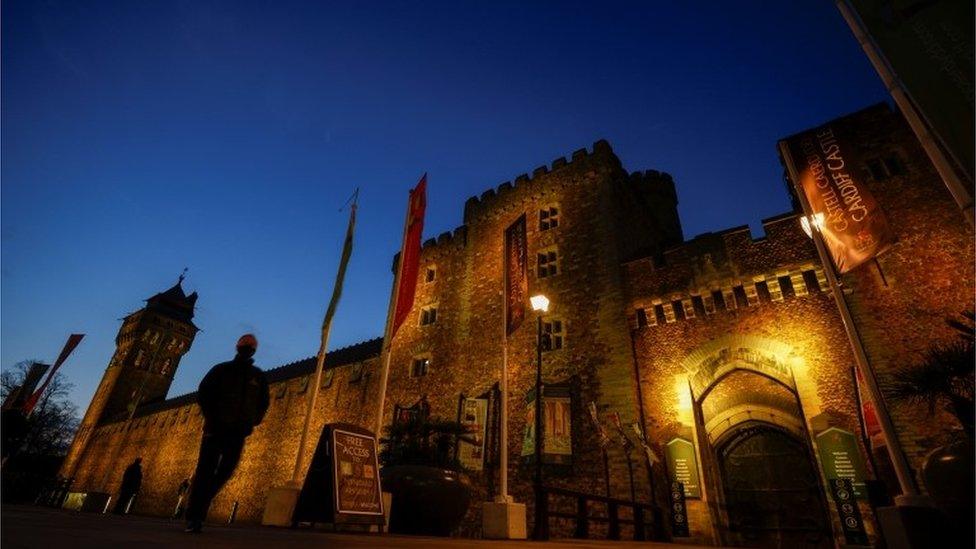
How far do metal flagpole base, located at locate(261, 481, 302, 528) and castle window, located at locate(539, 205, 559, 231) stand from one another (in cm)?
1416

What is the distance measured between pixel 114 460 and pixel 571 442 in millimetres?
42784

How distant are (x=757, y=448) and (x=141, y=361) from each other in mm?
56311

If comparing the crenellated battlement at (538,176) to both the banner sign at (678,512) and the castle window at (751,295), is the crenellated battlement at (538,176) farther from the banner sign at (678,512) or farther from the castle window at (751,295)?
the banner sign at (678,512)

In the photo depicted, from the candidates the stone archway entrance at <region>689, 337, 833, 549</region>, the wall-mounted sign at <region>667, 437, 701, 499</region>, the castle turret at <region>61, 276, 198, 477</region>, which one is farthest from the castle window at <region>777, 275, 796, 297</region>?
the castle turret at <region>61, 276, 198, 477</region>

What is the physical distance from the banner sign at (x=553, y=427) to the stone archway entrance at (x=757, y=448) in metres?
3.80

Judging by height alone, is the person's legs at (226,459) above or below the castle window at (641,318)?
below

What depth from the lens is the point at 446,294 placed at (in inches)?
818

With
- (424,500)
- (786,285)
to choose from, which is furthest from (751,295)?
(424,500)

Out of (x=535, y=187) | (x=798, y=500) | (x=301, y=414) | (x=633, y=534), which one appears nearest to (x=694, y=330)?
(x=798, y=500)

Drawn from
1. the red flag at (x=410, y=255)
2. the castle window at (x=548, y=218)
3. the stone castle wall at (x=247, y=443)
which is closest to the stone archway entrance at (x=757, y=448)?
the castle window at (x=548, y=218)

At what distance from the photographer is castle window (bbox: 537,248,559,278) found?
17.7m

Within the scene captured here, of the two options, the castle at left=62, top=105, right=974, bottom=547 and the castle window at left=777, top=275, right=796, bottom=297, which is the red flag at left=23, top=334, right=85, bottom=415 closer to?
the castle at left=62, top=105, right=974, bottom=547

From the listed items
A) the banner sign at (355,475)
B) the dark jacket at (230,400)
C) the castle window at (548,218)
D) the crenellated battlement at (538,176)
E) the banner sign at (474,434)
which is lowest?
the banner sign at (355,475)

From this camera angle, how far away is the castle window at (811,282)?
1181 centimetres
